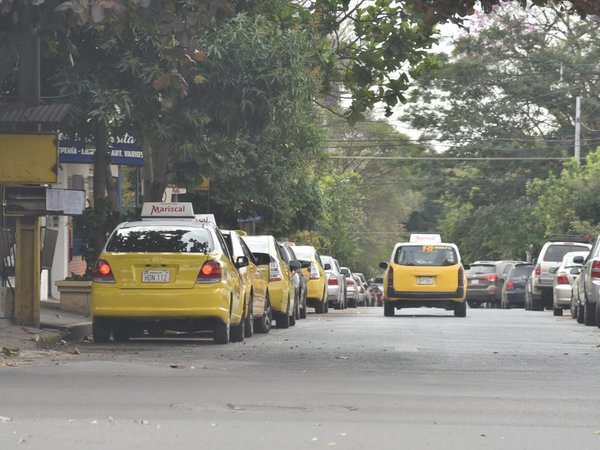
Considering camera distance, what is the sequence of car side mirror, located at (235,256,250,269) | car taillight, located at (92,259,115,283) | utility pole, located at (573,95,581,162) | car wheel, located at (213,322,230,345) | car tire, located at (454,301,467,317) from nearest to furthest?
car taillight, located at (92,259,115,283), car wheel, located at (213,322,230,345), car side mirror, located at (235,256,250,269), car tire, located at (454,301,467,317), utility pole, located at (573,95,581,162)

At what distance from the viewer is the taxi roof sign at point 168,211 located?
23.8 m

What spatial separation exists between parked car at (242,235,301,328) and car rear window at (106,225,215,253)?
6.10m

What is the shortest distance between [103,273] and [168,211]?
459 centimetres

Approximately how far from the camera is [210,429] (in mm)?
9820

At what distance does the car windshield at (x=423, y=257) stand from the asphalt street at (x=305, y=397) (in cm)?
1398

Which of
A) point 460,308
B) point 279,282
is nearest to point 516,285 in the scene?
point 460,308

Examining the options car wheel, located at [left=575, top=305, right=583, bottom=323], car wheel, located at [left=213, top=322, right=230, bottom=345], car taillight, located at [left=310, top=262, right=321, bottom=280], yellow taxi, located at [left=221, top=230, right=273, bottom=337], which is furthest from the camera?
car taillight, located at [left=310, top=262, right=321, bottom=280]

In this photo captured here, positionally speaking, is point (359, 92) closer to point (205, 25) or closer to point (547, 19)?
point (205, 25)

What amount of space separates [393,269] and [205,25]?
18668 mm

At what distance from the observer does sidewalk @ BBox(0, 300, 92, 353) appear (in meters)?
18.6

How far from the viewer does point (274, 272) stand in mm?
26219

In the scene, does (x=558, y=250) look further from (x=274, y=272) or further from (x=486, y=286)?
(x=274, y=272)

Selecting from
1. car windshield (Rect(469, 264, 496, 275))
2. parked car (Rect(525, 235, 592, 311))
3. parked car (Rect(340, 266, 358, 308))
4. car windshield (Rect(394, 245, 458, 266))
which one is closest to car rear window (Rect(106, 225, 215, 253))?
car windshield (Rect(394, 245, 458, 266))

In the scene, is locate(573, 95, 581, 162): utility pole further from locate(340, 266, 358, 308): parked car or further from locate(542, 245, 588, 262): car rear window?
locate(542, 245, 588, 262): car rear window
